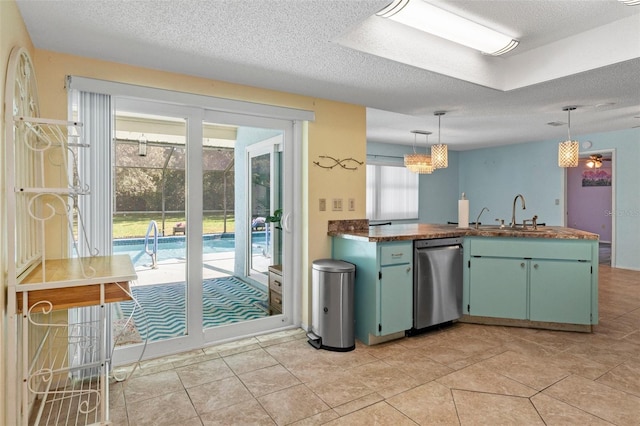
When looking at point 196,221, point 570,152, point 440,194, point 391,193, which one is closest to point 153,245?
point 196,221

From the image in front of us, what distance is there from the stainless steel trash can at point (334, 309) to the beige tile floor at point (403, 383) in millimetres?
112

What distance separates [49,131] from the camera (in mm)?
2408

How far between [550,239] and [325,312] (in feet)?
7.08

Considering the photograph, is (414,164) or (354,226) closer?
(354,226)

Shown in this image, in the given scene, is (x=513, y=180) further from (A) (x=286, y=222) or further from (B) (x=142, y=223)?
(B) (x=142, y=223)

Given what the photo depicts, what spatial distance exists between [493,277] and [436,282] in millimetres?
601

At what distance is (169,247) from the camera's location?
117 inches

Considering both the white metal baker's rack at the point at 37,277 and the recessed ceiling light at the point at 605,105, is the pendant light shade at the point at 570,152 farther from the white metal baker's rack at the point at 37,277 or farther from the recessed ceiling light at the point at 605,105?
the white metal baker's rack at the point at 37,277

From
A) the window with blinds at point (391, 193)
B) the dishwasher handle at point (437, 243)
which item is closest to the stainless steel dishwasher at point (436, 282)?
the dishwasher handle at point (437, 243)

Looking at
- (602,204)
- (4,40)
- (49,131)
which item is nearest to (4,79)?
(4,40)

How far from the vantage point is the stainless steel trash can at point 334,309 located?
10.0 ft

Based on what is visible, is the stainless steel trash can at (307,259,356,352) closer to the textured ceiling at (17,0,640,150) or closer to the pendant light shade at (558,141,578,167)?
the textured ceiling at (17,0,640,150)

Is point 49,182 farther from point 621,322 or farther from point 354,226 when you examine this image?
point 621,322

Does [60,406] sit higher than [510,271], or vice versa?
[510,271]
